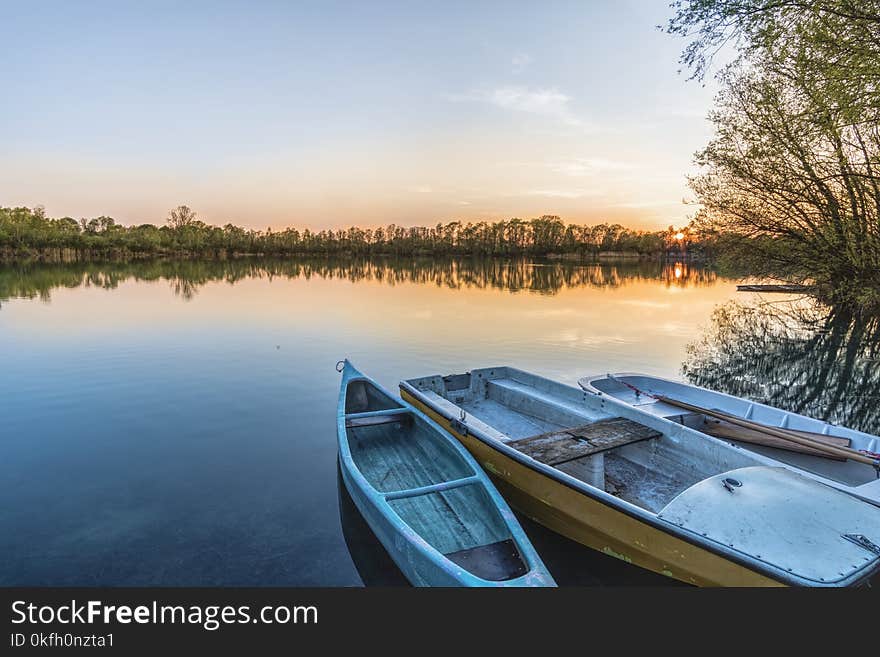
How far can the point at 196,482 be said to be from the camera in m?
7.32

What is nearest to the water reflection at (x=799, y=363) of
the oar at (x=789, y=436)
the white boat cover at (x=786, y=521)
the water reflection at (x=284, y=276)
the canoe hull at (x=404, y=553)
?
the oar at (x=789, y=436)

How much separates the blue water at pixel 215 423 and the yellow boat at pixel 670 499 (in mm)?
812

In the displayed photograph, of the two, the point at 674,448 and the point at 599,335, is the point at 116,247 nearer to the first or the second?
the point at 599,335

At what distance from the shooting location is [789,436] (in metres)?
6.43

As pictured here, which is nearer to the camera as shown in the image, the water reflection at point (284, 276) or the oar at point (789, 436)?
the oar at point (789, 436)

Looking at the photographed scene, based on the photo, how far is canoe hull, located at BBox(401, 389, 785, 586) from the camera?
4219mm

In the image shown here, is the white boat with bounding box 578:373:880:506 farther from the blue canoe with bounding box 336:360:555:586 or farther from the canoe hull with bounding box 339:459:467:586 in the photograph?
the canoe hull with bounding box 339:459:467:586

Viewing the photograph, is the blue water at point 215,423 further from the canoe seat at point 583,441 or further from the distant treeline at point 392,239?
the distant treeline at point 392,239

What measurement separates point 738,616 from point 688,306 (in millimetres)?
A: 30112

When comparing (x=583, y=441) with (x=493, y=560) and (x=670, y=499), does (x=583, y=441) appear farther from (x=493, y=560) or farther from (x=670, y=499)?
(x=493, y=560)

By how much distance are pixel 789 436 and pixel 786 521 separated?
284cm

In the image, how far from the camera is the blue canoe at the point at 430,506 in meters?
4.21

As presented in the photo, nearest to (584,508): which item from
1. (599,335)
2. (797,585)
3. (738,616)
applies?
(738,616)

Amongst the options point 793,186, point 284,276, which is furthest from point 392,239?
point 793,186
